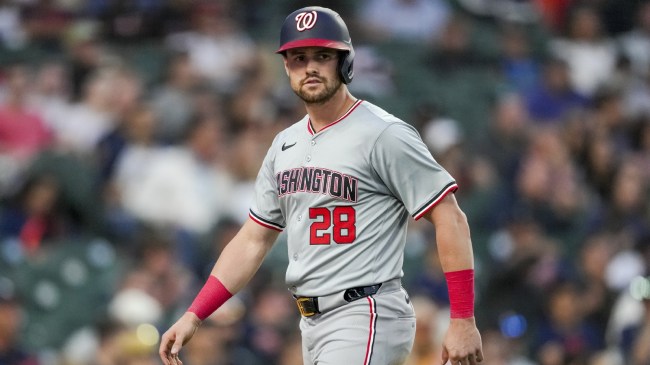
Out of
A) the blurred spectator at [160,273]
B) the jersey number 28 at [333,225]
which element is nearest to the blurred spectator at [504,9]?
the blurred spectator at [160,273]

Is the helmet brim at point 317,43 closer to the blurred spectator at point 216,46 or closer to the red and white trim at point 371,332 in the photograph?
the red and white trim at point 371,332

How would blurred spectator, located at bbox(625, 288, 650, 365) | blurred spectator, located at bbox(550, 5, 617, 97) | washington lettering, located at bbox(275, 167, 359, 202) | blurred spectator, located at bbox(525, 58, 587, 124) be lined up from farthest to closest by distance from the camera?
blurred spectator, located at bbox(550, 5, 617, 97) → blurred spectator, located at bbox(525, 58, 587, 124) → blurred spectator, located at bbox(625, 288, 650, 365) → washington lettering, located at bbox(275, 167, 359, 202)

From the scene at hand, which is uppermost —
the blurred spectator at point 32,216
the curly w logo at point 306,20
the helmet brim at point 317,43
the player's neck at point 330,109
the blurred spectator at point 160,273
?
the curly w logo at point 306,20

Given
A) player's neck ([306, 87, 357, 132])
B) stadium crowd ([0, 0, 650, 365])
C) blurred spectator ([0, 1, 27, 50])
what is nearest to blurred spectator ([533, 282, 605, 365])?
stadium crowd ([0, 0, 650, 365])

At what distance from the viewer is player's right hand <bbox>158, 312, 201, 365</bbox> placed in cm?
411

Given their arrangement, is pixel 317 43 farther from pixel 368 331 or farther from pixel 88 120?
pixel 88 120

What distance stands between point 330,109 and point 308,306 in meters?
0.71

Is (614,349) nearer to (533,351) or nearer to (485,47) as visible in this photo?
(533,351)

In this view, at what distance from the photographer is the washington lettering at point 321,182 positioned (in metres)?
4.00

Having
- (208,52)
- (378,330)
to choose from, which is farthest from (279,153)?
(208,52)

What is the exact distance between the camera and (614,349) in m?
8.11

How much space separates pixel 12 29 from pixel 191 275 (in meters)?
3.25

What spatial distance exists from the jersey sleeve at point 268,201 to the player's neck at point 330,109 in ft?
0.81

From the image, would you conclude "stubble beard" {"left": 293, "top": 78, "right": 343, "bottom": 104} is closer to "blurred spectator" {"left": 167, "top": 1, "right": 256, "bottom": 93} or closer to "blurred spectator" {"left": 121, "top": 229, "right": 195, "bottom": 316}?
"blurred spectator" {"left": 121, "top": 229, "right": 195, "bottom": 316}
